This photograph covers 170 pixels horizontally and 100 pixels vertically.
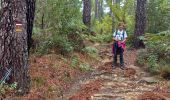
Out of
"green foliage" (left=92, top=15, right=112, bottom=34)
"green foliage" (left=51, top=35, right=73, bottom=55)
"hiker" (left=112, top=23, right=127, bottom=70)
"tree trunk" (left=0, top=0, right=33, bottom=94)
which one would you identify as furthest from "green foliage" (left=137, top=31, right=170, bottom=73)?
"green foliage" (left=92, top=15, right=112, bottom=34)

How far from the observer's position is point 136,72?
36.0 ft

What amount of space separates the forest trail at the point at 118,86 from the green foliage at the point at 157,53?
343 millimetres

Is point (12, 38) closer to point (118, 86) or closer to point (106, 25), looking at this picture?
point (118, 86)

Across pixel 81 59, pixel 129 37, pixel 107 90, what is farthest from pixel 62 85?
pixel 129 37

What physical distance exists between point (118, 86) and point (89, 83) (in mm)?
816

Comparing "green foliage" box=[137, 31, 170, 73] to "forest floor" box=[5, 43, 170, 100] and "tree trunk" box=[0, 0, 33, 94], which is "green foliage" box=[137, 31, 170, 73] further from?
"tree trunk" box=[0, 0, 33, 94]

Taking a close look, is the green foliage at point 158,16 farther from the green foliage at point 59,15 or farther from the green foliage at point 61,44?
the green foliage at point 61,44

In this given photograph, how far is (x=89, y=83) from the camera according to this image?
9328 millimetres

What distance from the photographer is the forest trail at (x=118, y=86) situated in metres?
7.80

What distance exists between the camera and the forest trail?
7.80 m

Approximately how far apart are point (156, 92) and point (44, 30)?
189 inches

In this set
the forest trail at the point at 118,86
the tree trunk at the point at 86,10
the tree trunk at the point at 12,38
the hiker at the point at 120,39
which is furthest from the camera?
the tree trunk at the point at 86,10

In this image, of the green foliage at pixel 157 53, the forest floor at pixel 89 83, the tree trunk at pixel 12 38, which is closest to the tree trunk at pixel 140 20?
the green foliage at pixel 157 53

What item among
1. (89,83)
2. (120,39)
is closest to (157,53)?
(120,39)
